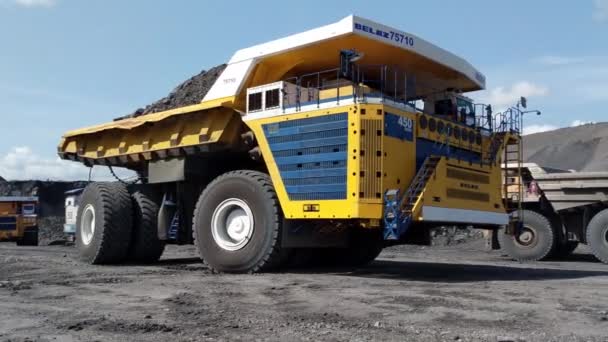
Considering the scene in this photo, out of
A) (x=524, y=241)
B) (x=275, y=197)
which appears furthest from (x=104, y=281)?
(x=524, y=241)

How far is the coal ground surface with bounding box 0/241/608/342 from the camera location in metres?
5.50

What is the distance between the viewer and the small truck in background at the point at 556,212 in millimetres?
14570

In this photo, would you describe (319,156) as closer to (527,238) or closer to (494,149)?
(494,149)

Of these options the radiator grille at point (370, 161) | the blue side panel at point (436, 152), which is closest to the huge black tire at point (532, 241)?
the blue side panel at point (436, 152)

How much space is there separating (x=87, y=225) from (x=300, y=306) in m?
7.34

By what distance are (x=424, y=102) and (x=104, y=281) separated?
553 centimetres

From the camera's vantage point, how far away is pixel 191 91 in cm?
2666

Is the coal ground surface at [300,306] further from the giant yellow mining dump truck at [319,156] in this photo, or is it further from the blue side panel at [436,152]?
the blue side panel at [436,152]

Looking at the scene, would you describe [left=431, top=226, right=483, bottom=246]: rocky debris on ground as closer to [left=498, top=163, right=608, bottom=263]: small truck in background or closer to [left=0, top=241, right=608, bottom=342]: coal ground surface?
[left=498, top=163, right=608, bottom=263]: small truck in background

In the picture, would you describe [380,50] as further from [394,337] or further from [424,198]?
[394,337]

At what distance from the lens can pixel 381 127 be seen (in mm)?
8852

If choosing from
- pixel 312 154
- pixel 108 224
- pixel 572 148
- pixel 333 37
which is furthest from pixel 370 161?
pixel 572 148

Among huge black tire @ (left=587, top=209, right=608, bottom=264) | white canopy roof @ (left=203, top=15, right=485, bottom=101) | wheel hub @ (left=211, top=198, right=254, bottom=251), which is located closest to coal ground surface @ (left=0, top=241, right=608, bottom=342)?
wheel hub @ (left=211, top=198, right=254, bottom=251)

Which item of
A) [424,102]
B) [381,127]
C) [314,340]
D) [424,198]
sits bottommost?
[314,340]
